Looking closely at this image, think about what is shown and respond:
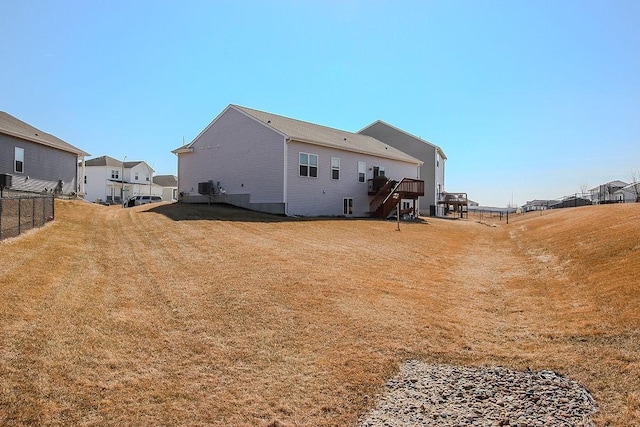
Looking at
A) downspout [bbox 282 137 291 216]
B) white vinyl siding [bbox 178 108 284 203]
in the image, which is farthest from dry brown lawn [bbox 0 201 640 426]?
white vinyl siding [bbox 178 108 284 203]

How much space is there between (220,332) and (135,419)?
218 centimetres

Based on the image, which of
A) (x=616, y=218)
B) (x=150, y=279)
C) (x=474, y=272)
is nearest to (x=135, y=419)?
(x=150, y=279)

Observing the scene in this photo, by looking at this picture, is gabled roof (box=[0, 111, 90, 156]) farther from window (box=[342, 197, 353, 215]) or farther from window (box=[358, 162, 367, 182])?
window (box=[358, 162, 367, 182])

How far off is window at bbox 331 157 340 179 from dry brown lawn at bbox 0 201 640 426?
49.8ft

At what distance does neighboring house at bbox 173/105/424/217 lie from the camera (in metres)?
24.6

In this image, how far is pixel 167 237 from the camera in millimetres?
14195

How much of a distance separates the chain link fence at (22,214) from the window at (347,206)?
17232mm

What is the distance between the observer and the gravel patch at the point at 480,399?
13.4 ft

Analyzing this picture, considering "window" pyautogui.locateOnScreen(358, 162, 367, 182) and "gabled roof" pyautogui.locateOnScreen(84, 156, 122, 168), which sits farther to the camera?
"gabled roof" pyautogui.locateOnScreen(84, 156, 122, 168)

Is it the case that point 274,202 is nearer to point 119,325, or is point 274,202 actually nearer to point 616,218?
point 616,218

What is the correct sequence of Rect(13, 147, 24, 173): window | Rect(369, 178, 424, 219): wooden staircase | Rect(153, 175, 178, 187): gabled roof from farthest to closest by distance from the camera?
Rect(153, 175, 178, 187): gabled roof → Rect(369, 178, 424, 219): wooden staircase → Rect(13, 147, 24, 173): window

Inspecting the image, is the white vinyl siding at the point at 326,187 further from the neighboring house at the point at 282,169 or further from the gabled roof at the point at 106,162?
the gabled roof at the point at 106,162

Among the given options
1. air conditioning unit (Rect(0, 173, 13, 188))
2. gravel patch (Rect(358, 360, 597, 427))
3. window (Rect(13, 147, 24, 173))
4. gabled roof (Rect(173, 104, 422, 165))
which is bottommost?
gravel patch (Rect(358, 360, 597, 427))

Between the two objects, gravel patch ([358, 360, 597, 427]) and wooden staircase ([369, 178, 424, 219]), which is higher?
wooden staircase ([369, 178, 424, 219])
